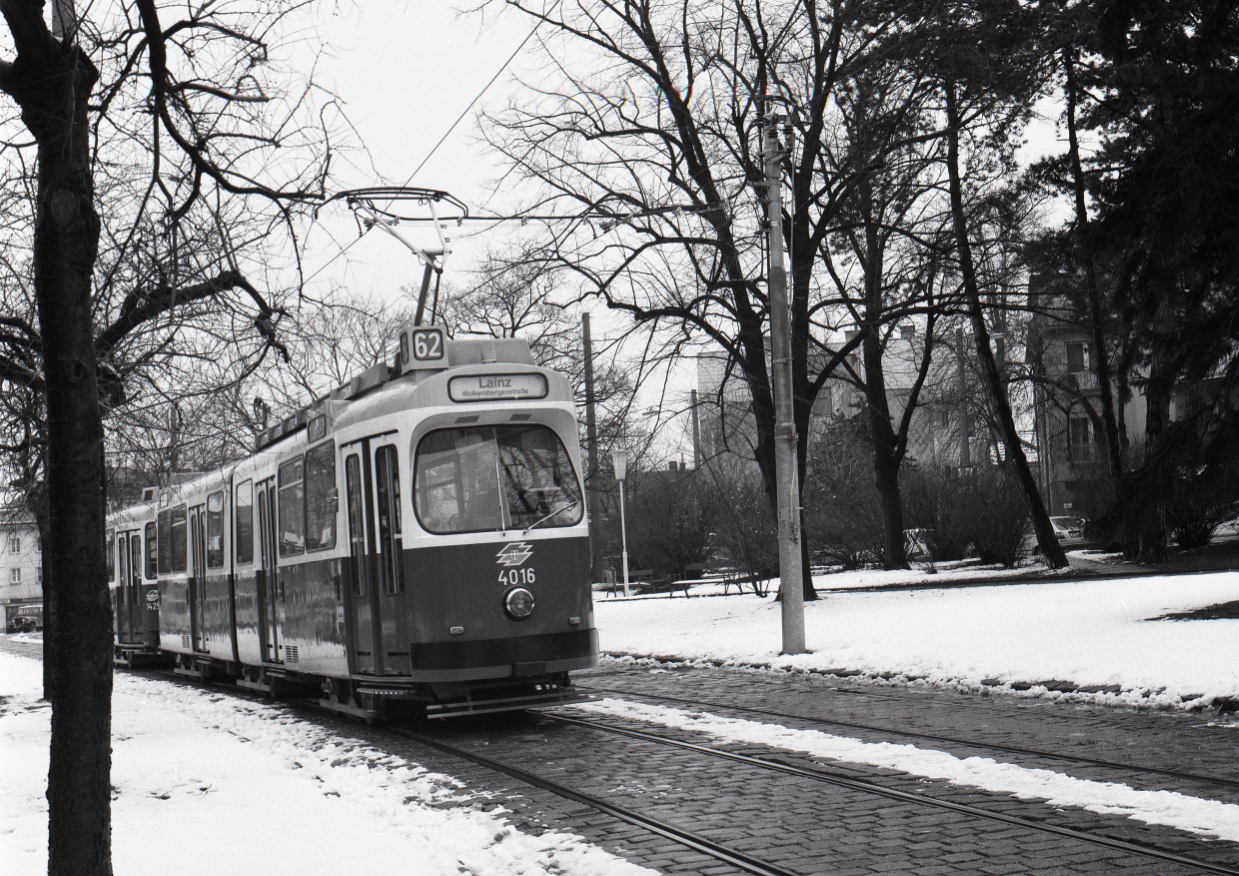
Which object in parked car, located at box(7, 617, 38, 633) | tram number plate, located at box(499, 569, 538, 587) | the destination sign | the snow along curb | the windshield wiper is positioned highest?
the destination sign

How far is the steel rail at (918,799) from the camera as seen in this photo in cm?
612

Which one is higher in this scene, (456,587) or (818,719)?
(456,587)

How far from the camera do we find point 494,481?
1207 cm

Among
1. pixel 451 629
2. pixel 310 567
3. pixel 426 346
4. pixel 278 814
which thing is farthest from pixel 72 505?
pixel 310 567

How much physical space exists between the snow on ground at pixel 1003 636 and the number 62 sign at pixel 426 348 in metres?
6.31

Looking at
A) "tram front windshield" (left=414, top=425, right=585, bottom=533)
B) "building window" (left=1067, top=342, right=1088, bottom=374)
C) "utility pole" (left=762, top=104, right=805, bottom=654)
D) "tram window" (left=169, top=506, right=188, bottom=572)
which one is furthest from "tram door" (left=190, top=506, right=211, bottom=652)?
"building window" (left=1067, top=342, right=1088, bottom=374)

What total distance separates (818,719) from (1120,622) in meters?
6.12

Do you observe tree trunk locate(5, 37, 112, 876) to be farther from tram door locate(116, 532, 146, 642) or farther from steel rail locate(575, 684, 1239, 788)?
tram door locate(116, 532, 146, 642)

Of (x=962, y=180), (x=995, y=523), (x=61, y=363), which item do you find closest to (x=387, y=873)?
(x=61, y=363)

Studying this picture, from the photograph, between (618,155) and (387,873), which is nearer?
(387,873)

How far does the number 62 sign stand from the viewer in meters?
12.3

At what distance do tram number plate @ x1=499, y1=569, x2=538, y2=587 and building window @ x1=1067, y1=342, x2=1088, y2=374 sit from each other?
102ft

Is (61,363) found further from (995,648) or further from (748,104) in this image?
(748,104)

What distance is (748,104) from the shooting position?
77.3ft
